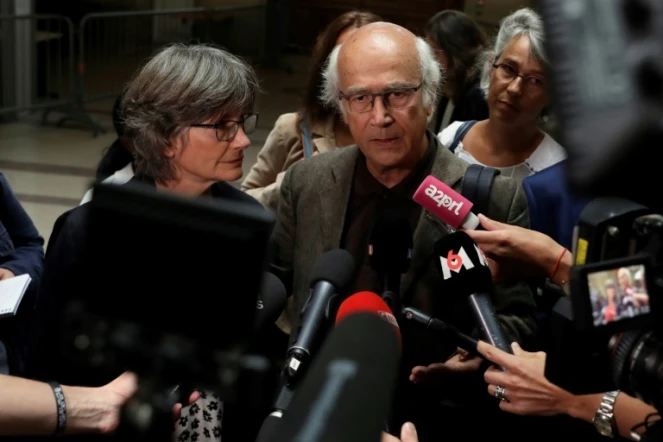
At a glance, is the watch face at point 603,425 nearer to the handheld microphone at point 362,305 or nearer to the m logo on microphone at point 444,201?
the handheld microphone at point 362,305

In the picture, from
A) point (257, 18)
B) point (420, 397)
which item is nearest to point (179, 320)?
point (420, 397)

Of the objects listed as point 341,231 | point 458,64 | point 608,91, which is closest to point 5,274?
point 341,231

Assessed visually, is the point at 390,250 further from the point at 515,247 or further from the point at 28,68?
the point at 28,68

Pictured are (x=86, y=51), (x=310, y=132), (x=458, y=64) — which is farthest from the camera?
(x=86, y=51)

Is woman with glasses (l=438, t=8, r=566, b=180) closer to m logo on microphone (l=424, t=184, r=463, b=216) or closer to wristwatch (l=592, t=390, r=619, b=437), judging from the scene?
m logo on microphone (l=424, t=184, r=463, b=216)

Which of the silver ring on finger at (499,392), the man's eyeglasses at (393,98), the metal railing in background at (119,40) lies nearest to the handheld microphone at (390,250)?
the silver ring on finger at (499,392)

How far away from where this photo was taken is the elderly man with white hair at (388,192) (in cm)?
196

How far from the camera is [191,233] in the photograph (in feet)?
3.52

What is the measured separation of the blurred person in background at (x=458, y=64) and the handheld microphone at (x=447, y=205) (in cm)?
182

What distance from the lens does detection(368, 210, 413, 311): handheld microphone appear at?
1760mm

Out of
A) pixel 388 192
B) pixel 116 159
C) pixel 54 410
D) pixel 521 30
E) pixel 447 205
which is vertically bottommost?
pixel 54 410

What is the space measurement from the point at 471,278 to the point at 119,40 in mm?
7966

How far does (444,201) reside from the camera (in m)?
1.78

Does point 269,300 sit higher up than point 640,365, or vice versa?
point 640,365
